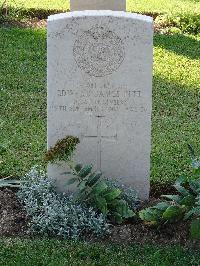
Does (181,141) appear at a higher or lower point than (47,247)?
higher

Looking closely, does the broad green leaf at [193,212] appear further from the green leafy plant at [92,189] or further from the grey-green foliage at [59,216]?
the grey-green foliage at [59,216]

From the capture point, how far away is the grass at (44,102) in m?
6.32

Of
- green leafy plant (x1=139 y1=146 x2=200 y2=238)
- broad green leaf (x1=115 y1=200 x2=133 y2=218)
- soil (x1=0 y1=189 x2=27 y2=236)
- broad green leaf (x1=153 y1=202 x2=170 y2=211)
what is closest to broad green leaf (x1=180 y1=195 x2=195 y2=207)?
green leafy plant (x1=139 y1=146 x2=200 y2=238)

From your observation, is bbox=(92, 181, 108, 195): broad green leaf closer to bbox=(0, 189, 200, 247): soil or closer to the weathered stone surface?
bbox=(0, 189, 200, 247): soil

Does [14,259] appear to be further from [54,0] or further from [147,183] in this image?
[54,0]

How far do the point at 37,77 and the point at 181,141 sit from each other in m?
2.35

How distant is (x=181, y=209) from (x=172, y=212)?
0.24ft

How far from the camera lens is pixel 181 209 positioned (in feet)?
16.3

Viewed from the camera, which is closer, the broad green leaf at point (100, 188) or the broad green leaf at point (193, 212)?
the broad green leaf at point (193, 212)

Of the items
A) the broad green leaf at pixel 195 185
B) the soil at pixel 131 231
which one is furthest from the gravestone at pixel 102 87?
the broad green leaf at pixel 195 185

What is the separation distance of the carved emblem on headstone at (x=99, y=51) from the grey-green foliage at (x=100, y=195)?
2.21 feet

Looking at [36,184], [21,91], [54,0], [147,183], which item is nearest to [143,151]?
[147,183]

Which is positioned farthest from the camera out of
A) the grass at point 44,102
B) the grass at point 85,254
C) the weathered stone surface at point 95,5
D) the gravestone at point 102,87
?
the weathered stone surface at point 95,5

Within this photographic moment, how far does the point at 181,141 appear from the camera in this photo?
682cm
